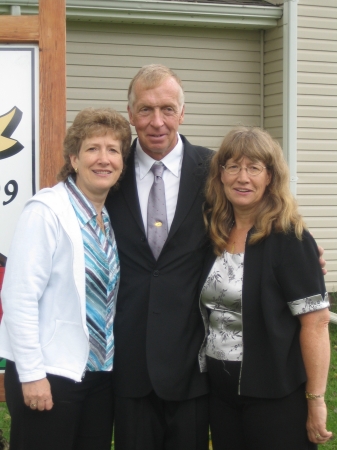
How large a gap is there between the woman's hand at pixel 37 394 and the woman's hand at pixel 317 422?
3.39 ft

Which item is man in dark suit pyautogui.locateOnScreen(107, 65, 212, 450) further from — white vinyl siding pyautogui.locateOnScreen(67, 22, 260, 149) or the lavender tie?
white vinyl siding pyautogui.locateOnScreen(67, 22, 260, 149)

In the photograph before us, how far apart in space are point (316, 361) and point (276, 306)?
27 centimetres

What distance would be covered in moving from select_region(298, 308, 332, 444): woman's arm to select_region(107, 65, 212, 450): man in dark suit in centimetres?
49

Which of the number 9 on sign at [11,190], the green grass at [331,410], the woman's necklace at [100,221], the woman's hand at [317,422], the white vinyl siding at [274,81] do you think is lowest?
the green grass at [331,410]

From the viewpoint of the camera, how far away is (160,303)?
2768 mm

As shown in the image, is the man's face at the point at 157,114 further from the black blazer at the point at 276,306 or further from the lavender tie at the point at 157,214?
the black blazer at the point at 276,306

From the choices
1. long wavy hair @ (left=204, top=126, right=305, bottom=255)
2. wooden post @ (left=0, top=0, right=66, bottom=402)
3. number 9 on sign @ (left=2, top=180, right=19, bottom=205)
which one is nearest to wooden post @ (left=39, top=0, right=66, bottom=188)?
wooden post @ (left=0, top=0, right=66, bottom=402)

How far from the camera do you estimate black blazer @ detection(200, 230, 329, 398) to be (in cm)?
252

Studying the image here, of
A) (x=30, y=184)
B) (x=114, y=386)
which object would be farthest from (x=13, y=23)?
(x=114, y=386)

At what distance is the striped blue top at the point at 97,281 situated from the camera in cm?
261

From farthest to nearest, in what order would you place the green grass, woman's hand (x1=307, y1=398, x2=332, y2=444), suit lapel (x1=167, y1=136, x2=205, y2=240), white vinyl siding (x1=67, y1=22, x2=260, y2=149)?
white vinyl siding (x1=67, y1=22, x2=260, y2=149) → the green grass → suit lapel (x1=167, y1=136, x2=205, y2=240) → woman's hand (x1=307, y1=398, x2=332, y2=444)

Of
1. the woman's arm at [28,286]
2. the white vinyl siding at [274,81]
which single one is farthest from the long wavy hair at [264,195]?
the white vinyl siding at [274,81]

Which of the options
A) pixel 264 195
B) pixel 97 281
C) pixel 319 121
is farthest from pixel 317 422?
pixel 319 121

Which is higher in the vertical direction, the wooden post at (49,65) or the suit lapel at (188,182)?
the wooden post at (49,65)
